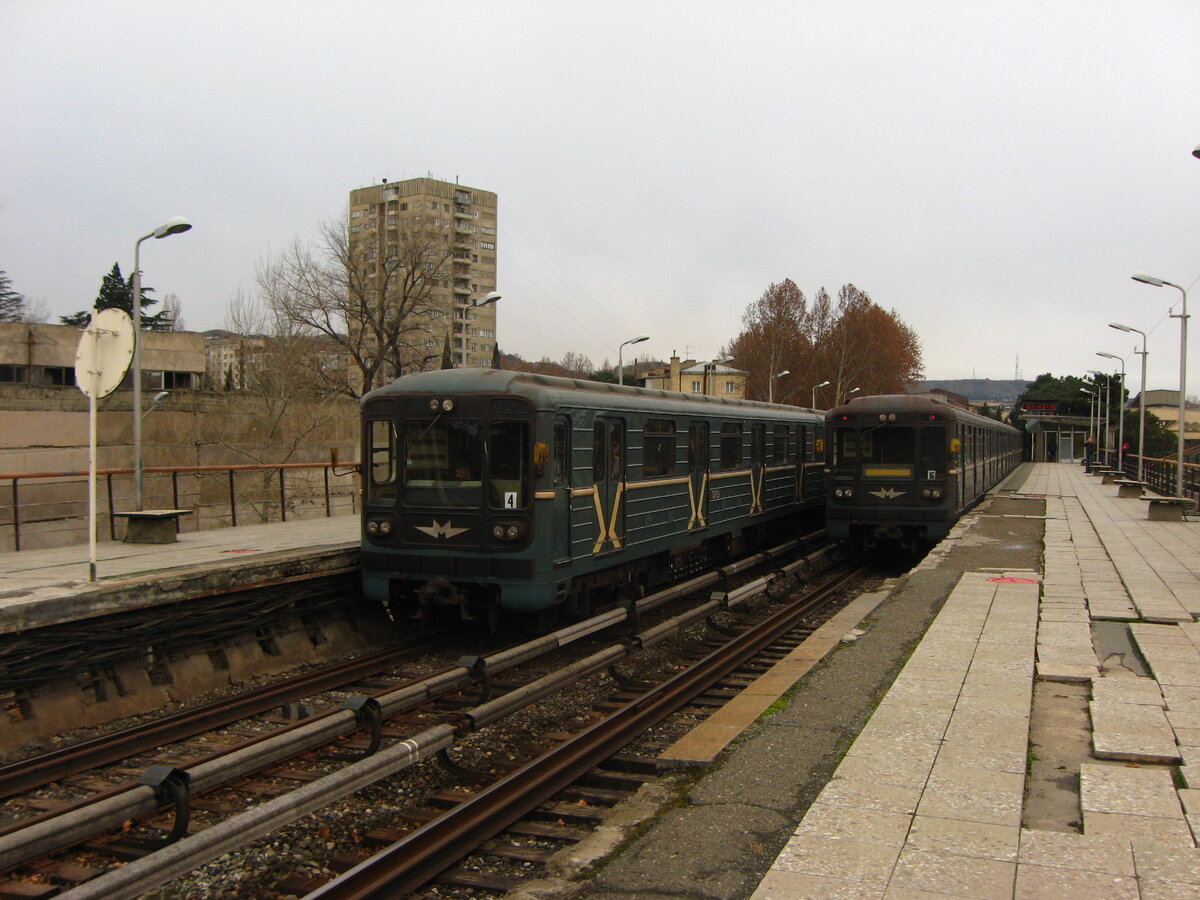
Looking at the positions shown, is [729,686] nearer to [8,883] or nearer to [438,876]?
[438,876]

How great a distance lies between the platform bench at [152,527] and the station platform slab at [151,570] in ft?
0.58

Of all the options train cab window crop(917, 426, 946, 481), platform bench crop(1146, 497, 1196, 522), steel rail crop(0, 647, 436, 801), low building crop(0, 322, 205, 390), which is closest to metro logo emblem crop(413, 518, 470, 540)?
steel rail crop(0, 647, 436, 801)

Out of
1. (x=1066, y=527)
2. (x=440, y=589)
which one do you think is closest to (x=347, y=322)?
(x=1066, y=527)

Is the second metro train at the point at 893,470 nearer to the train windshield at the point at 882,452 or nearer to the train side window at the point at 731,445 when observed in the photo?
the train windshield at the point at 882,452

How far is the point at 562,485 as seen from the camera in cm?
957

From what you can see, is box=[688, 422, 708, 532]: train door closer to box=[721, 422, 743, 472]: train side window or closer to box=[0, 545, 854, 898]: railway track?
box=[721, 422, 743, 472]: train side window

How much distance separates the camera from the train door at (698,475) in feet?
42.8

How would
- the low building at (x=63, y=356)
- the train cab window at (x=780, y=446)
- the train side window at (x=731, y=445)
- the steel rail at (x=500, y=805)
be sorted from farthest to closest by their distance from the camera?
the low building at (x=63, y=356), the train cab window at (x=780, y=446), the train side window at (x=731, y=445), the steel rail at (x=500, y=805)

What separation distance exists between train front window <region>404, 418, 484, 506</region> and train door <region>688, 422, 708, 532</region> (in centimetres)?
425

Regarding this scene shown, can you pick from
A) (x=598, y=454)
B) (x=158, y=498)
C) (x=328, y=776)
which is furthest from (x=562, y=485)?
(x=158, y=498)

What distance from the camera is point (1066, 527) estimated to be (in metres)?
19.9

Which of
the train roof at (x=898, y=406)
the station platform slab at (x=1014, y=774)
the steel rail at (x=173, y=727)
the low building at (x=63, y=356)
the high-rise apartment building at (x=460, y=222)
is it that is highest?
the high-rise apartment building at (x=460, y=222)

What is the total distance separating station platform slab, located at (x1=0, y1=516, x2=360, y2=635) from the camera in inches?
302

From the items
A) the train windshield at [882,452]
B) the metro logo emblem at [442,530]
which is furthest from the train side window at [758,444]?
the metro logo emblem at [442,530]
